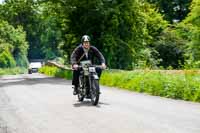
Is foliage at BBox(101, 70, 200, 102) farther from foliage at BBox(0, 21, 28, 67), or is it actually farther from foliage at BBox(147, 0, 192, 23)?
foliage at BBox(147, 0, 192, 23)

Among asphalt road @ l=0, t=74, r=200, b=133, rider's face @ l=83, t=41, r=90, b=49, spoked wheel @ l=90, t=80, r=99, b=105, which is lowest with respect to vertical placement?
asphalt road @ l=0, t=74, r=200, b=133

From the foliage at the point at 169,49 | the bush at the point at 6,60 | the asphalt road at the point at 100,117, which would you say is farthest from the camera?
the bush at the point at 6,60

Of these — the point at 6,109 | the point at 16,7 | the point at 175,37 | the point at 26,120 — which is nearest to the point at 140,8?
the point at 16,7

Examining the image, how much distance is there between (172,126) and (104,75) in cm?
1656

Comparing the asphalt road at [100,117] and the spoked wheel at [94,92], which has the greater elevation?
the spoked wheel at [94,92]

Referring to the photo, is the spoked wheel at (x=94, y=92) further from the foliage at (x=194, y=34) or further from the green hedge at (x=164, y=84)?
the foliage at (x=194, y=34)

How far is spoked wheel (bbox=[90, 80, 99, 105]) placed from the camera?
45.0 feet

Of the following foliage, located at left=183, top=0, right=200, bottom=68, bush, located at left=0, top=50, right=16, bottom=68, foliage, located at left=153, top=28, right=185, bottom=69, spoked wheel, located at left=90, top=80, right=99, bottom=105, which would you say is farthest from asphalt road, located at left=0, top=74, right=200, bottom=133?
bush, located at left=0, top=50, right=16, bottom=68

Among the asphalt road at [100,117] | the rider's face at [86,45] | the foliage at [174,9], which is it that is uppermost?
the foliage at [174,9]

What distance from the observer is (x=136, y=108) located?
13008 millimetres

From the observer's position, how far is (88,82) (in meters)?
14.5

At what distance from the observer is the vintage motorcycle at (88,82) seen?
45.8 feet

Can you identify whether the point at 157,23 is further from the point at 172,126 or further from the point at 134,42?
the point at 172,126

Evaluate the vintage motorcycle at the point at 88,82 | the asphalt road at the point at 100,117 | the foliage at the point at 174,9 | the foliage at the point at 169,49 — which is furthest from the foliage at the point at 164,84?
the foliage at the point at 174,9
